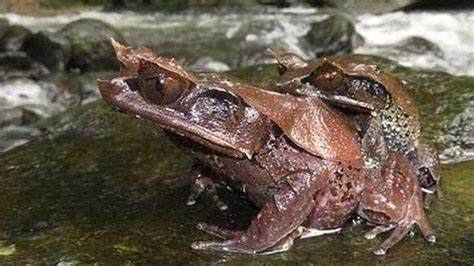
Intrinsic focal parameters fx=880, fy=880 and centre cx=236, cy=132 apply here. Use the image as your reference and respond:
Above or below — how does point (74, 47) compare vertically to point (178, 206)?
below

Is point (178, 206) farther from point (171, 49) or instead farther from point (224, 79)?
point (171, 49)

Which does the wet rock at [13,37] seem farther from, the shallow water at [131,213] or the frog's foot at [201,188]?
the frog's foot at [201,188]

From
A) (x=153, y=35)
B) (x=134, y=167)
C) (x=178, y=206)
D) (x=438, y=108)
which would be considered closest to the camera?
(x=178, y=206)

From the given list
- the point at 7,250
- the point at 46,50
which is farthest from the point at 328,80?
the point at 46,50

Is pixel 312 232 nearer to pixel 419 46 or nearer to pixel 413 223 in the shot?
pixel 413 223

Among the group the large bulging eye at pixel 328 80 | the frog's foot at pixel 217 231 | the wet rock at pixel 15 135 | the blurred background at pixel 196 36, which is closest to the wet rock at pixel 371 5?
the blurred background at pixel 196 36

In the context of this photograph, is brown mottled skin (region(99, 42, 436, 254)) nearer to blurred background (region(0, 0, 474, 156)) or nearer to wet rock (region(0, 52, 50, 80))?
blurred background (region(0, 0, 474, 156))

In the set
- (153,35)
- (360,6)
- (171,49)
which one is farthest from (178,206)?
(360,6)
